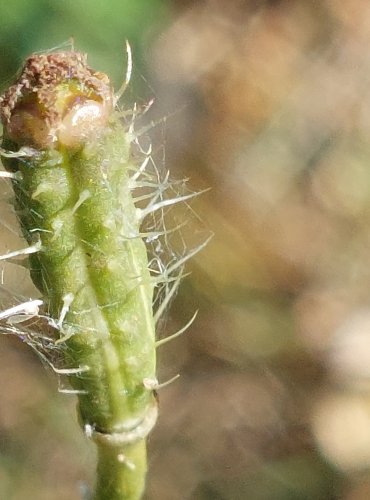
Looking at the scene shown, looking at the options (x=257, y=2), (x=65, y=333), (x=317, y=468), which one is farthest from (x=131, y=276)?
(x=257, y=2)

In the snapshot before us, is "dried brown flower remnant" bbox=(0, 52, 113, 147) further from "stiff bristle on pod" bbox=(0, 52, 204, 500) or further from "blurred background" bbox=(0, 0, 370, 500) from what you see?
"blurred background" bbox=(0, 0, 370, 500)

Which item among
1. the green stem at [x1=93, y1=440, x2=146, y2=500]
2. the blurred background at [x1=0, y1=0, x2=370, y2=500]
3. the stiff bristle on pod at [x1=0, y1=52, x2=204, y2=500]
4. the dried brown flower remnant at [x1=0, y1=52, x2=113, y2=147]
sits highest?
the dried brown flower remnant at [x1=0, y1=52, x2=113, y2=147]

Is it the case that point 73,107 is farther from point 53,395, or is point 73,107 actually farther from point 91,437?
point 53,395

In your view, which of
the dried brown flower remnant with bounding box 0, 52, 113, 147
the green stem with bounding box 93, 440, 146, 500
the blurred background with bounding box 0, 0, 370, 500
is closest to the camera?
the dried brown flower remnant with bounding box 0, 52, 113, 147

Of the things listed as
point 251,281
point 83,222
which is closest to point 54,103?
point 83,222

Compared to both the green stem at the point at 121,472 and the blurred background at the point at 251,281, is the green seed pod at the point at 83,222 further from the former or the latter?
the blurred background at the point at 251,281

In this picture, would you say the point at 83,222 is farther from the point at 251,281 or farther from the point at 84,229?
the point at 251,281

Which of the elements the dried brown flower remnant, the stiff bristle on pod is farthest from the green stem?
the dried brown flower remnant

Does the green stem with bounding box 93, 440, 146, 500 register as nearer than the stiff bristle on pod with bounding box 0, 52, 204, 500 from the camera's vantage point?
No
